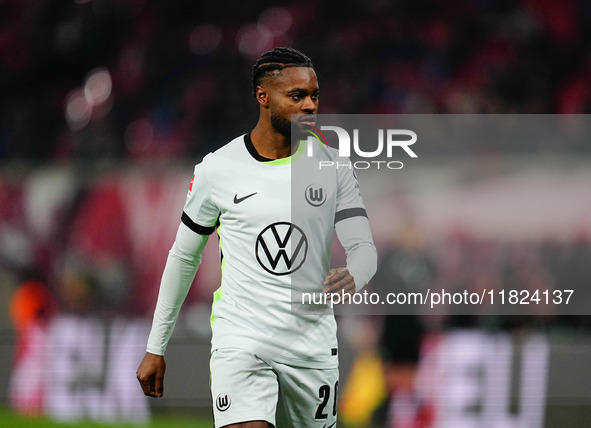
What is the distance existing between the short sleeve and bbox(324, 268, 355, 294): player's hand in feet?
1.20

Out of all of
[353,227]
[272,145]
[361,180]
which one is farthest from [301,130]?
[361,180]

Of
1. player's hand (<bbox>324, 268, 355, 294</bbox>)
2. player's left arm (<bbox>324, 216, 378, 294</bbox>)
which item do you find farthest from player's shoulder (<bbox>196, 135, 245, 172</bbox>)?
player's hand (<bbox>324, 268, 355, 294</bbox>)

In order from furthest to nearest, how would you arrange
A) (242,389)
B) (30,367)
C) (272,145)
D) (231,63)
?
(231,63)
(30,367)
(272,145)
(242,389)

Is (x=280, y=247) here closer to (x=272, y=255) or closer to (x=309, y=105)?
(x=272, y=255)

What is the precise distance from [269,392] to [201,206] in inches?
30.6

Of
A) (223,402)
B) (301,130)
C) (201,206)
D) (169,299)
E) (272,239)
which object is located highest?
(301,130)

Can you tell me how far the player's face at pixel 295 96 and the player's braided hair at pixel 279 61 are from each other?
0.02 metres

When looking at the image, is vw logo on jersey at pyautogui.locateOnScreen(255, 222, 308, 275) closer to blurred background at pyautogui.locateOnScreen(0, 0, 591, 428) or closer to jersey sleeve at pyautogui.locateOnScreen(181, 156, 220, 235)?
jersey sleeve at pyautogui.locateOnScreen(181, 156, 220, 235)

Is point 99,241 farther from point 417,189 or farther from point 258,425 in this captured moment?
point 258,425

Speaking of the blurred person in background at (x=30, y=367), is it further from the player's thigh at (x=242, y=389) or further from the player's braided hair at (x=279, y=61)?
the player's braided hair at (x=279, y=61)

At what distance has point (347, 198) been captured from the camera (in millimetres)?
3951

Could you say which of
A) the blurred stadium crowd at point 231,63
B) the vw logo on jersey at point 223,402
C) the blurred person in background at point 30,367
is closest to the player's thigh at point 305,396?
the vw logo on jersey at point 223,402

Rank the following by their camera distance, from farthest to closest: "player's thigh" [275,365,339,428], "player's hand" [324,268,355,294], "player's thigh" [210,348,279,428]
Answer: "player's thigh" [275,365,339,428] → "player's thigh" [210,348,279,428] → "player's hand" [324,268,355,294]

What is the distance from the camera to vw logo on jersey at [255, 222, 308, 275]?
3809 millimetres
